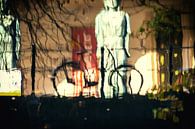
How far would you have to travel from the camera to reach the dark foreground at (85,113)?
365 inches

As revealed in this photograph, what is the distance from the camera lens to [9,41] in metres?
9.45

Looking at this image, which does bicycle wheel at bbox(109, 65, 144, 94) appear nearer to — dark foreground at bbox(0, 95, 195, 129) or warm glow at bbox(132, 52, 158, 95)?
warm glow at bbox(132, 52, 158, 95)

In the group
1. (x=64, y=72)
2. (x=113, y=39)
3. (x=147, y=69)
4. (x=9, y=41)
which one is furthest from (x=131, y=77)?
(x=9, y=41)

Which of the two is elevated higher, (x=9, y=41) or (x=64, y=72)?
(x=9, y=41)

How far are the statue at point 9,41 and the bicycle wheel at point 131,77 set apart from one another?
2135 millimetres

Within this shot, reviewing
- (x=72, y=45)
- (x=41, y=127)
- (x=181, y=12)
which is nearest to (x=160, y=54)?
(x=181, y=12)

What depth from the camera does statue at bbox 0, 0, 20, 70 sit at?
370 inches

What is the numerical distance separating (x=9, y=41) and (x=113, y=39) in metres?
2.26

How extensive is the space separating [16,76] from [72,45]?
1.37m

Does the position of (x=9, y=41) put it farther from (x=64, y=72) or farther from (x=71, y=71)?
(x=71, y=71)

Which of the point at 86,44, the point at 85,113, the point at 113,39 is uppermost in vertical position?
the point at 113,39

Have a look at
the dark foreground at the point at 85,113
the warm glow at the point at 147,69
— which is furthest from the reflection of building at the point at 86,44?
the dark foreground at the point at 85,113

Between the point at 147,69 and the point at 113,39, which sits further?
the point at 113,39

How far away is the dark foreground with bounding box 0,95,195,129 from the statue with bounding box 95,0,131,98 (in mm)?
298
